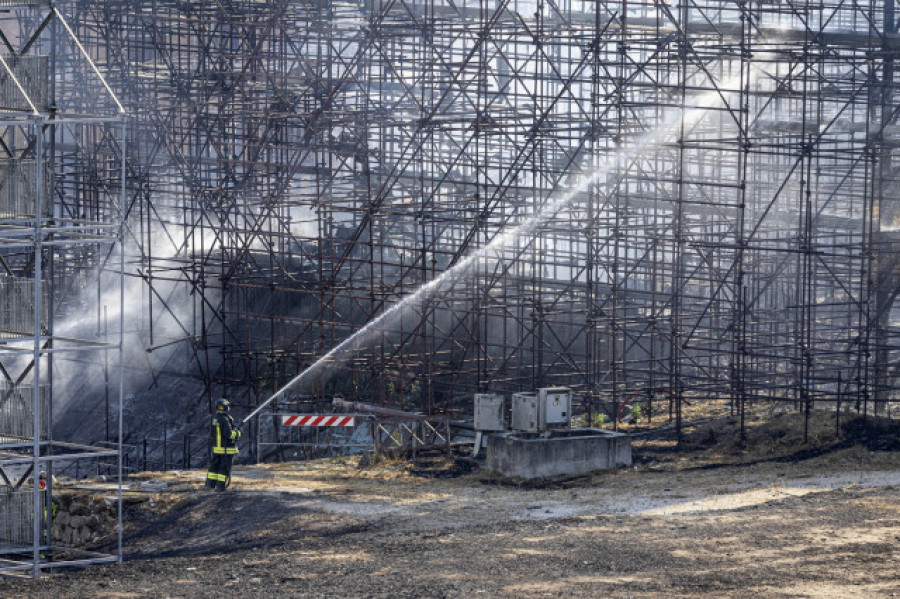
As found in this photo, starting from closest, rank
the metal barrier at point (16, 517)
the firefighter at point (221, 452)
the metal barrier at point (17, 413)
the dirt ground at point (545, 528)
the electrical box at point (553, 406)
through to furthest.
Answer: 1. the dirt ground at point (545, 528)
2. the metal barrier at point (16, 517)
3. the metal barrier at point (17, 413)
4. the firefighter at point (221, 452)
5. the electrical box at point (553, 406)

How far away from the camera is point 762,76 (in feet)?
101

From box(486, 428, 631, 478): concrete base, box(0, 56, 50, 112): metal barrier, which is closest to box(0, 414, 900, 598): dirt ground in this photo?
box(486, 428, 631, 478): concrete base

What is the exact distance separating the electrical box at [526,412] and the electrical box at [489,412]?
26cm

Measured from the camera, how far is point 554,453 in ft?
64.3

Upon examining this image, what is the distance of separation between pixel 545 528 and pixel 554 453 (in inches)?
162

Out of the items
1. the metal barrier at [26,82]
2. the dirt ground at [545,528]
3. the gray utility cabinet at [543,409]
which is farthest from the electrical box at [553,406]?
the metal barrier at [26,82]

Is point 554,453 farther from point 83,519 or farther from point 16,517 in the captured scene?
point 16,517

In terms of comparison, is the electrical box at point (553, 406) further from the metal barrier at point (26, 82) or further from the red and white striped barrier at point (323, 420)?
the metal barrier at point (26, 82)

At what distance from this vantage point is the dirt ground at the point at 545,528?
13.1 m

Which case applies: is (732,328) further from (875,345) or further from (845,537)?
(845,537)

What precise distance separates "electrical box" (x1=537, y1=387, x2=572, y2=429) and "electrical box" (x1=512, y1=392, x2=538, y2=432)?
77 mm

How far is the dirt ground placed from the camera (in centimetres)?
1309

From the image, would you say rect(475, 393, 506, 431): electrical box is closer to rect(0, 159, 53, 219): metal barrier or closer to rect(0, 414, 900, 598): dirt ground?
rect(0, 414, 900, 598): dirt ground

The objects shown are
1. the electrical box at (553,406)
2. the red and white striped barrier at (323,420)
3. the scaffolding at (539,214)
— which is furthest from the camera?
the scaffolding at (539,214)
